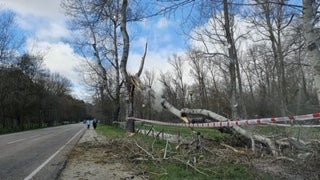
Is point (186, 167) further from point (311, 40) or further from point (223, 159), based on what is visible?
point (311, 40)

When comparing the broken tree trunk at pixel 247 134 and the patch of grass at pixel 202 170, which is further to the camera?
the broken tree trunk at pixel 247 134

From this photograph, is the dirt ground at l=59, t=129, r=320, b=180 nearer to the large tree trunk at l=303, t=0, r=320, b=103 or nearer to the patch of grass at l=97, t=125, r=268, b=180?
the patch of grass at l=97, t=125, r=268, b=180

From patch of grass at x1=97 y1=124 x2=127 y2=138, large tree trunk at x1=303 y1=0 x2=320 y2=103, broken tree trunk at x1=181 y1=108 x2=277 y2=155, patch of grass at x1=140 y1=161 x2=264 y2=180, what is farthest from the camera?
patch of grass at x1=97 y1=124 x2=127 y2=138

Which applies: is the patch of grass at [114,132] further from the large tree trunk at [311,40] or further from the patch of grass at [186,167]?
the large tree trunk at [311,40]

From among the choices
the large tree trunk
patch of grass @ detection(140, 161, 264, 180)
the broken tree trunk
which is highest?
the large tree trunk

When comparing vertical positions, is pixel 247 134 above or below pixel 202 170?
above

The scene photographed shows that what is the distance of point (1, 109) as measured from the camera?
2432 inches

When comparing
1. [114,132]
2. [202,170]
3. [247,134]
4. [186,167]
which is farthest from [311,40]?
[114,132]

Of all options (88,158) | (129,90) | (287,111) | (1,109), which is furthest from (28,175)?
(1,109)

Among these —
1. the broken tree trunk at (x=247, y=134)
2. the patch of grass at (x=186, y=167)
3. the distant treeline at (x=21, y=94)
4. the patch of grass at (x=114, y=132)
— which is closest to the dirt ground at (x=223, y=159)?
the patch of grass at (x=186, y=167)

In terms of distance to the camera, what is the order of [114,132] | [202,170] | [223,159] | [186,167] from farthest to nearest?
[114,132]
[223,159]
[186,167]
[202,170]

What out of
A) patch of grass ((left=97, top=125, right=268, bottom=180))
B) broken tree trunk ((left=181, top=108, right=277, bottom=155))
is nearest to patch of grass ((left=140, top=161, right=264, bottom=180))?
patch of grass ((left=97, top=125, right=268, bottom=180))

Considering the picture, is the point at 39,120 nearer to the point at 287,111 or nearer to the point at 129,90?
the point at 129,90

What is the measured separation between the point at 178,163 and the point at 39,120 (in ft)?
272
